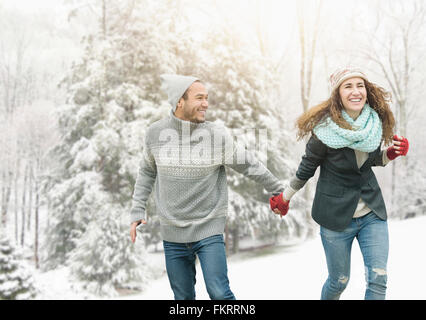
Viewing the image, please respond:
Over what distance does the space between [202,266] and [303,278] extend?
15.5 ft

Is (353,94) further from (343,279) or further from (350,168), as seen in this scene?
(343,279)

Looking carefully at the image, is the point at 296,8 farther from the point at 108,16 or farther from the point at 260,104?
the point at 108,16

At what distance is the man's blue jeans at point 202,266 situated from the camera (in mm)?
2637

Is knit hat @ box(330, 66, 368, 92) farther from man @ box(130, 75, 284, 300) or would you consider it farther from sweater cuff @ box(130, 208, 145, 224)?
sweater cuff @ box(130, 208, 145, 224)

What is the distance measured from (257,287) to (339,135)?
494 centimetres

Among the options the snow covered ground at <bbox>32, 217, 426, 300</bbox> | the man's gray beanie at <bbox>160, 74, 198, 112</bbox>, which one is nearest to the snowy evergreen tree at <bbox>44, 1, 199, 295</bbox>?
the snow covered ground at <bbox>32, 217, 426, 300</bbox>

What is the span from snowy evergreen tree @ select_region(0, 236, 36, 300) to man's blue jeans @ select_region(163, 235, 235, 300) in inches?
210

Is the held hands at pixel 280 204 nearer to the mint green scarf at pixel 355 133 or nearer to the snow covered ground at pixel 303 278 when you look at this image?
the mint green scarf at pixel 355 133

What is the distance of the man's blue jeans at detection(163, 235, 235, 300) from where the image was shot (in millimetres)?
2637

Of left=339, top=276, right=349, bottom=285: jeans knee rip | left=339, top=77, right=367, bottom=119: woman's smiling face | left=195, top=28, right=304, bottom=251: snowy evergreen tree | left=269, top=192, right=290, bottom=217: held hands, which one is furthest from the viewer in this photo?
left=195, top=28, right=304, bottom=251: snowy evergreen tree

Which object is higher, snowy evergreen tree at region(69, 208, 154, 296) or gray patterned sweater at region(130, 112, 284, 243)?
gray patterned sweater at region(130, 112, 284, 243)

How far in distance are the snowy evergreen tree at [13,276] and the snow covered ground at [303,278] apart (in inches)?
11.7

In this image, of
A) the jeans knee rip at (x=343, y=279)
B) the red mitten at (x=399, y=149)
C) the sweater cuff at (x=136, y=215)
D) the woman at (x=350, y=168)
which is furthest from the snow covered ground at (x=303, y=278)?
the sweater cuff at (x=136, y=215)

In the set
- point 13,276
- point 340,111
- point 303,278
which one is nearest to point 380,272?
point 340,111
